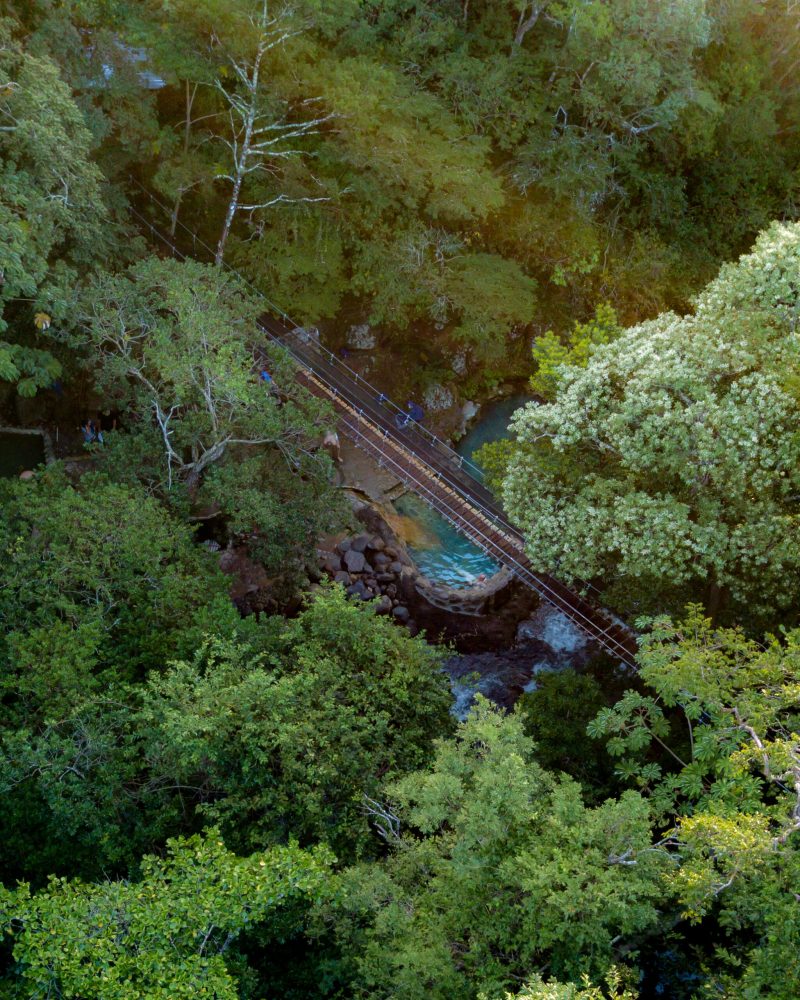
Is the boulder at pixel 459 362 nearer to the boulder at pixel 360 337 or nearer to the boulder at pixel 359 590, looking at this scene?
the boulder at pixel 360 337

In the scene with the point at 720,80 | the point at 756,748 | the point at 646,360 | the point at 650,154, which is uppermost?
the point at 720,80

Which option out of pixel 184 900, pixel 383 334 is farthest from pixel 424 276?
pixel 184 900

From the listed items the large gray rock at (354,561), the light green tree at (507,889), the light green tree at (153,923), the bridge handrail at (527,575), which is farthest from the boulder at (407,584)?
the light green tree at (153,923)

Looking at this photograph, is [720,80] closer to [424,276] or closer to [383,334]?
[424,276]

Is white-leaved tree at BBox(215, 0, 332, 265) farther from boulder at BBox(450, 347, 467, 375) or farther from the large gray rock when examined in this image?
the large gray rock

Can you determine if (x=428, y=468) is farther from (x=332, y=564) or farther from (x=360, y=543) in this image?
(x=332, y=564)

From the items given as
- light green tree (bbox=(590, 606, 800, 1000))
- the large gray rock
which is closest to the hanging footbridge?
the large gray rock

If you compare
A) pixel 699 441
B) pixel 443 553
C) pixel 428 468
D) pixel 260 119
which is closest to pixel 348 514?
pixel 428 468
